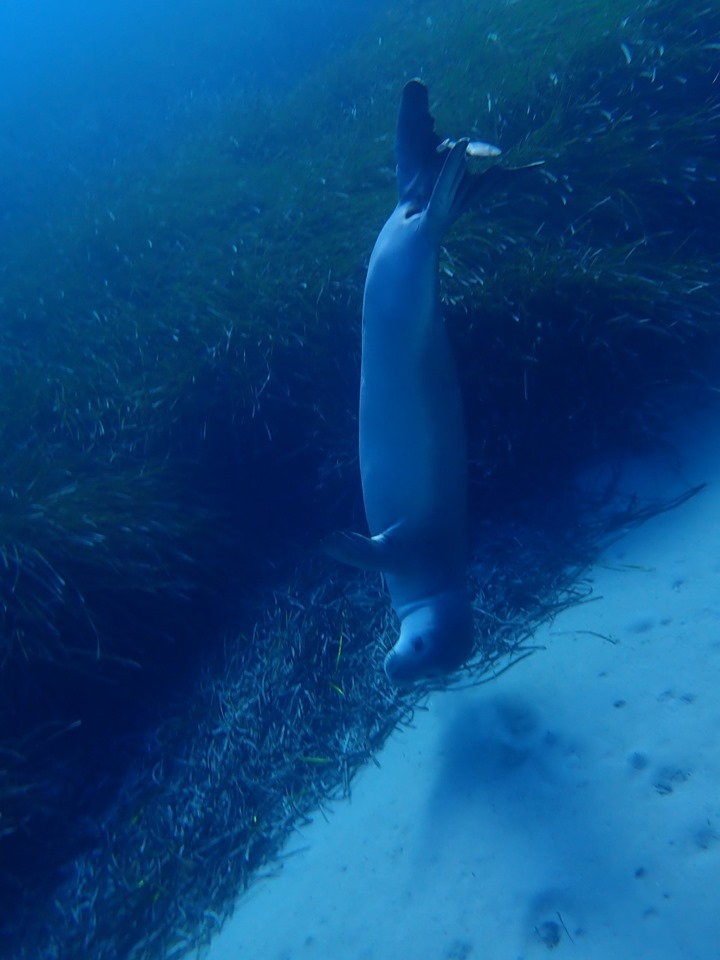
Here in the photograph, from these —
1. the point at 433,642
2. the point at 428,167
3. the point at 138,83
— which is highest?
the point at 138,83

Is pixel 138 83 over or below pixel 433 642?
over

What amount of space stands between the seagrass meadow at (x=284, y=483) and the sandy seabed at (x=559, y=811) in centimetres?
24

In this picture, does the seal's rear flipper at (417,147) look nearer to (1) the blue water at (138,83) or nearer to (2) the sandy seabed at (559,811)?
(2) the sandy seabed at (559,811)

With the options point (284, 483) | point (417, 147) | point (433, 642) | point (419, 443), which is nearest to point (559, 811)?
point (433, 642)

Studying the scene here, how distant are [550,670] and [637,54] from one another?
4.98 metres

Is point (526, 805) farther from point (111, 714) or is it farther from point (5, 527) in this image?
point (5, 527)

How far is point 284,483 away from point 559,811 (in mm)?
2625

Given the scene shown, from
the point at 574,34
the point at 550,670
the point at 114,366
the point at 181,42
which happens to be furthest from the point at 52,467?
the point at 181,42

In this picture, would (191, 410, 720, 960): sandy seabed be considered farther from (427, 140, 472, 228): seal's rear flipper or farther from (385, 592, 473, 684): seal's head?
(427, 140, 472, 228): seal's rear flipper

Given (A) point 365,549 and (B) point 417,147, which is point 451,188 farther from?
(A) point 365,549

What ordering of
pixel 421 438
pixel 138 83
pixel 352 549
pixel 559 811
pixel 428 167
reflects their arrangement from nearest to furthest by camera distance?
pixel 559 811 → pixel 352 549 → pixel 421 438 → pixel 428 167 → pixel 138 83

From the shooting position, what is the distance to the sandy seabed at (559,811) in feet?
5.76

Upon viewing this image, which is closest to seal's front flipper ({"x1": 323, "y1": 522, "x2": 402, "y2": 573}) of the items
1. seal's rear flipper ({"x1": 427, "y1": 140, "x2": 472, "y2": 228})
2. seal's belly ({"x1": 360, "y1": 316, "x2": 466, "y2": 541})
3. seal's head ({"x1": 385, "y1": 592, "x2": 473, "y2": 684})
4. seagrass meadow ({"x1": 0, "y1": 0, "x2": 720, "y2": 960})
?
seal's belly ({"x1": 360, "y1": 316, "x2": 466, "y2": 541})

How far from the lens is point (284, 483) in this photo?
4.04 meters
